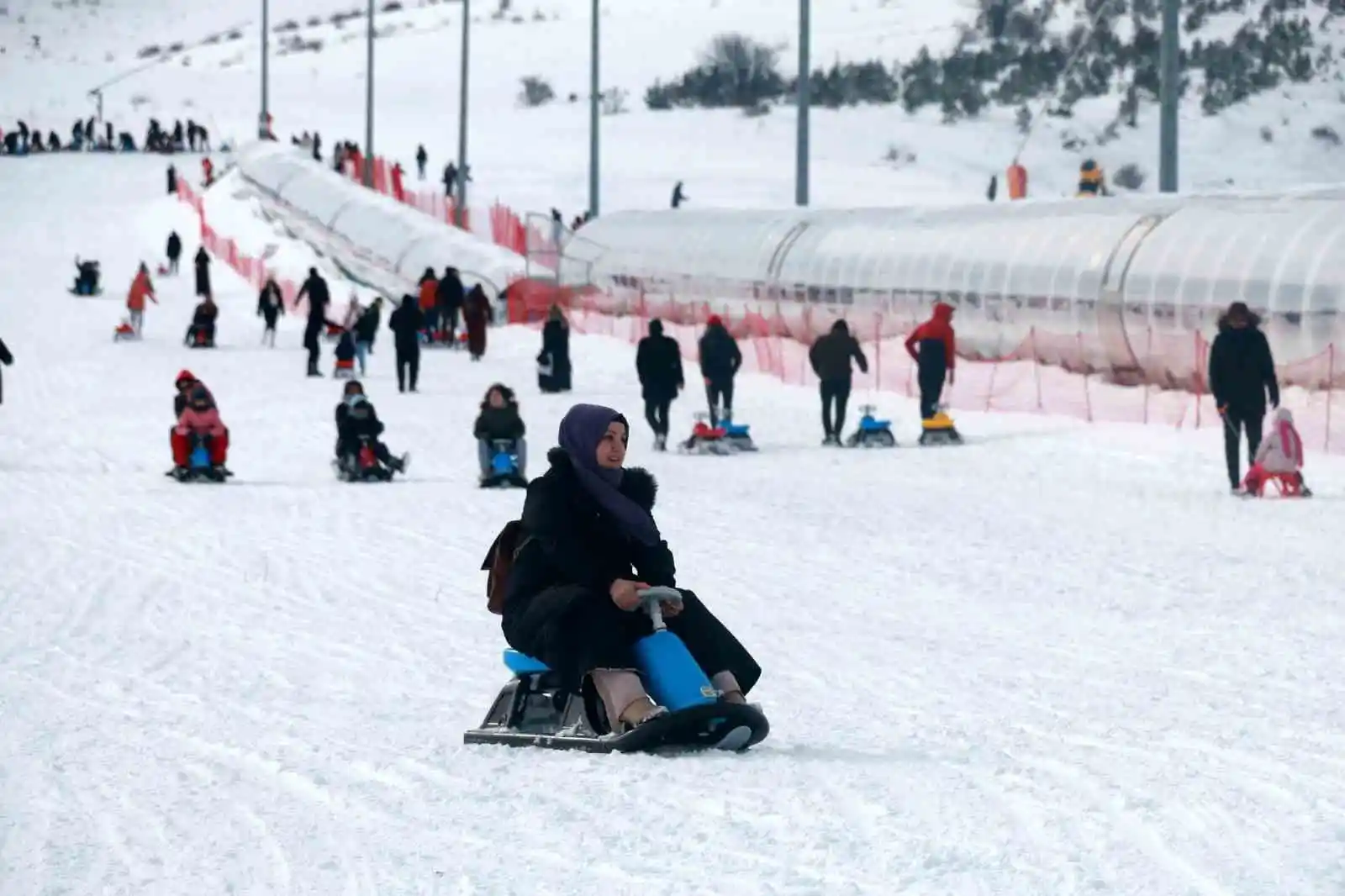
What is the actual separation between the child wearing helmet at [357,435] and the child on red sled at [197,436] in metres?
1.01

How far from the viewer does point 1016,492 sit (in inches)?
806

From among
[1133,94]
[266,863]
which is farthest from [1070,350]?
[1133,94]

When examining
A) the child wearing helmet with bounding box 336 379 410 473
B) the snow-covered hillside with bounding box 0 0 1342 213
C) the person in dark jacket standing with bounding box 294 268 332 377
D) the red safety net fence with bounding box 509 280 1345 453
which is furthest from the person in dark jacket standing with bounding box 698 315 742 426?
the snow-covered hillside with bounding box 0 0 1342 213

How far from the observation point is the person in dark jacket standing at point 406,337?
33.5 metres

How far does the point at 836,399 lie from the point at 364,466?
576 cm

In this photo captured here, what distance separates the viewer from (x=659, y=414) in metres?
25.5

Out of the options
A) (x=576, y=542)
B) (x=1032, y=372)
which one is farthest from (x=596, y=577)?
(x=1032, y=372)

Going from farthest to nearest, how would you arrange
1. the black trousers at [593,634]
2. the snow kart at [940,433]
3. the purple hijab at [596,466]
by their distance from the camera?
the snow kart at [940,433] → the black trousers at [593,634] → the purple hijab at [596,466]

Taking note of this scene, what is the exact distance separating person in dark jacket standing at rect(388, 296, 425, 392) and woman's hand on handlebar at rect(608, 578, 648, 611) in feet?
83.2

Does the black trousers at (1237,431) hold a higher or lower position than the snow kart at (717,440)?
higher

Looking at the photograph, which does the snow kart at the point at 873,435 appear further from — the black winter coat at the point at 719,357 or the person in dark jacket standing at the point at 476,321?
the person in dark jacket standing at the point at 476,321

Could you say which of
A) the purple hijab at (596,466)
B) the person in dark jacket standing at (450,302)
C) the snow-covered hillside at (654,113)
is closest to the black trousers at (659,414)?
the person in dark jacket standing at (450,302)

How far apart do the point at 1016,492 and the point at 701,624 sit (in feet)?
39.9

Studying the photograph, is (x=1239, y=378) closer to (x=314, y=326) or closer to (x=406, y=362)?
(x=406, y=362)
